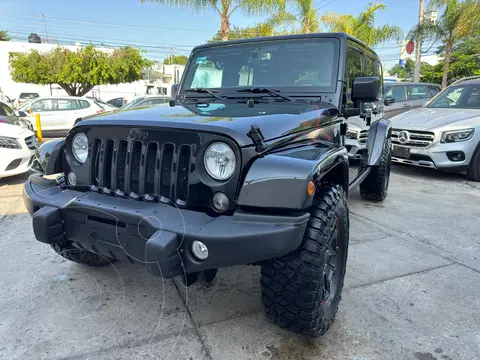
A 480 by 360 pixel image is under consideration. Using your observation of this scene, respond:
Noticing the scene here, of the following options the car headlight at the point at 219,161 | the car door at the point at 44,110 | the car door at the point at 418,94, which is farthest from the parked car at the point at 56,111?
the car headlight at the point at 219,161

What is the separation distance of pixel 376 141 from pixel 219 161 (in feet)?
9.11

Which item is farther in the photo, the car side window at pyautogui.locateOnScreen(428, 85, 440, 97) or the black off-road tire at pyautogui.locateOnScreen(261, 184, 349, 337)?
the car side window at pyautogui.locateOnScreen(428, 85, 440, 97)

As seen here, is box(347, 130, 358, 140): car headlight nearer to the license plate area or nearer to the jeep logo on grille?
the jeep logo on grille

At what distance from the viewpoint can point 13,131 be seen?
237 inches

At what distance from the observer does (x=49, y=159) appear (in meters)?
2.51

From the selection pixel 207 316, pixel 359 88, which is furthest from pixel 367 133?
pixel 207 316

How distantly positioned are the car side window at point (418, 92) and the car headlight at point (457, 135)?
4473mm

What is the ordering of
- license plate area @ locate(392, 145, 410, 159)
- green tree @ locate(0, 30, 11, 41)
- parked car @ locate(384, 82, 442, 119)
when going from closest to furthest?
license plate area @ locate(392, 145, 410, 159) → parked car @ locate(384, 82, 442, 119) → green tree @ locate(0, 30, 11, 41)

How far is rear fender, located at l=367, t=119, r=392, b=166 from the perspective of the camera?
13.1 ft

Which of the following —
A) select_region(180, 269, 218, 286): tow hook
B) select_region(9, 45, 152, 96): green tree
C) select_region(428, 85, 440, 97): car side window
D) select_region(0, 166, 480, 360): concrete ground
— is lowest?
select_region(0, 166, 480, 360): concrete ground

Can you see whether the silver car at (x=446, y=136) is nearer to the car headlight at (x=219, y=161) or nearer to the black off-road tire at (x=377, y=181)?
the black off-road tire at (x=377, y=181)

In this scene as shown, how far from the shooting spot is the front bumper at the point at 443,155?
618 centimetres

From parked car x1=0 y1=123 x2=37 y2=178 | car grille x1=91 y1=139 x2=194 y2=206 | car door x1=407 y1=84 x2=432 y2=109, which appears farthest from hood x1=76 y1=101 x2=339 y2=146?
car door x1=407 y1=84 x2=432 y2=109

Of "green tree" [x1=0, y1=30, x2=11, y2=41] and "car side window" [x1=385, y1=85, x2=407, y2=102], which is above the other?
"green tree" [x1=0, y1=30, x2=11, y2=41]
